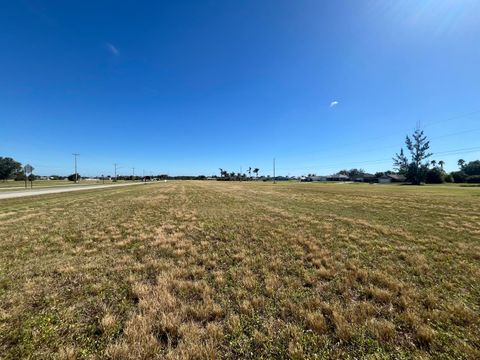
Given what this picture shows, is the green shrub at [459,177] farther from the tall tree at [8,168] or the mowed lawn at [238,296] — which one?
the tall tree at [8,168]

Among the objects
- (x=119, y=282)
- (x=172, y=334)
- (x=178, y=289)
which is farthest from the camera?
(x=119, y=282)

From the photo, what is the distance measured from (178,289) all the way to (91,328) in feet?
4.73

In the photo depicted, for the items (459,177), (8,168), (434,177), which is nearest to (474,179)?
(459,177)

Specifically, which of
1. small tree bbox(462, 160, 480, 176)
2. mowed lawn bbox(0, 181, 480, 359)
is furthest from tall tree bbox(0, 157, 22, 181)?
small tree bbox(462, 160, 480, 176)

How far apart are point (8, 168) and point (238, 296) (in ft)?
497

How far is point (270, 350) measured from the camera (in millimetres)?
2742

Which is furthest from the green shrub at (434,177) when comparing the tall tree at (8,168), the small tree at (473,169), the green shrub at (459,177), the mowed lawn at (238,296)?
the tall tree at (8,168)

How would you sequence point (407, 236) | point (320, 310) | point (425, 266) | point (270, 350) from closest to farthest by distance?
point (270, 350) → point (320, 310) → point (425, 266) → point (407, 236)

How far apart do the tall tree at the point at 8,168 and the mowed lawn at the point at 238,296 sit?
143175mm

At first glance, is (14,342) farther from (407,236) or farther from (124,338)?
(407,236)

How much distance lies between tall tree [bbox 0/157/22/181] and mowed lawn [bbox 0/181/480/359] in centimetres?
14317

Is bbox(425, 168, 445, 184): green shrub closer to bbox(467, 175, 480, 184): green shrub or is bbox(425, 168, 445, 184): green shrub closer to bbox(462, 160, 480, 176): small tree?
bbox(467, 175, 480, 184): green shrub

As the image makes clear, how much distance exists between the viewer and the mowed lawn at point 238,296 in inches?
110

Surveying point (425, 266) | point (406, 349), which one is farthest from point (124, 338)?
point (425, 266)
